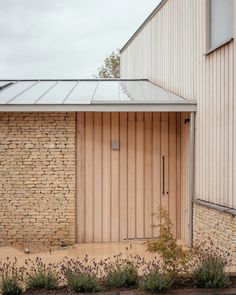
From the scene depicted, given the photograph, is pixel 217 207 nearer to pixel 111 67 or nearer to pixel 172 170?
pixel 172 170

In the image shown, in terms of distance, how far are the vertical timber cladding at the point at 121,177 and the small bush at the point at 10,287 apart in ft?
18.7

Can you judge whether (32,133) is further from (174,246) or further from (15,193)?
(174,246)

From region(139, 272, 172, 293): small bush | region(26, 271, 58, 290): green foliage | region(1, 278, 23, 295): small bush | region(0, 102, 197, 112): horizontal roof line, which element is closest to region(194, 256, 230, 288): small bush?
region(139, 272, 172, 293): small bush

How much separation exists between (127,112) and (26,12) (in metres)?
17.2

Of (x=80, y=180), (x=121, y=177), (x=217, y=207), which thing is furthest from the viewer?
(x=121, y=177)

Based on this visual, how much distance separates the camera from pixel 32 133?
1216 centimetres

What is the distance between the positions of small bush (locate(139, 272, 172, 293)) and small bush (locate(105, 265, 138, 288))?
0.25m

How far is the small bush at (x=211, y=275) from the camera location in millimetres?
6699

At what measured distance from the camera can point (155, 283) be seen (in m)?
6.55

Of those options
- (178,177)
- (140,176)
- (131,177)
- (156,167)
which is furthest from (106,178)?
(178,177)

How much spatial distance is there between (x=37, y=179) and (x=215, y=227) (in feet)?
13.3

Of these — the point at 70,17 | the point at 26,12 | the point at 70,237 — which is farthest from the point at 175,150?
the point at 70,17

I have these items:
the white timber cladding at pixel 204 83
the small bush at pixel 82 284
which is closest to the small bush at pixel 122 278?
the small bush at pixel 82 284

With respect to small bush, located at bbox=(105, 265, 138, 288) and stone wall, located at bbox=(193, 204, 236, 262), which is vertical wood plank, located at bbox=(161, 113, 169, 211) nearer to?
stone wall, located at bbox=(193, 204, 236, 262)
